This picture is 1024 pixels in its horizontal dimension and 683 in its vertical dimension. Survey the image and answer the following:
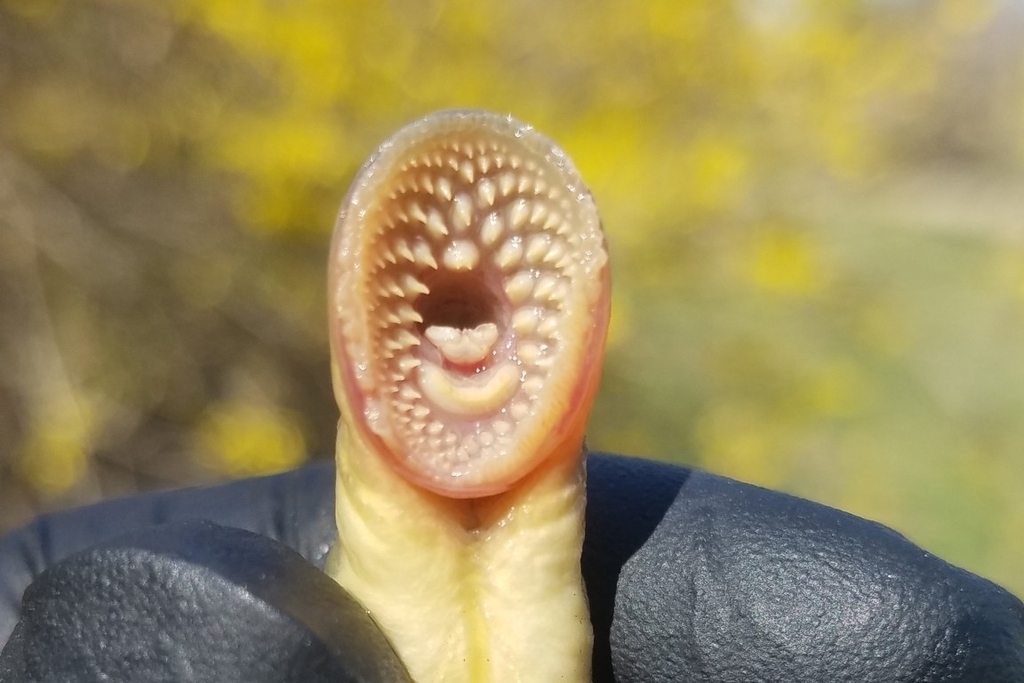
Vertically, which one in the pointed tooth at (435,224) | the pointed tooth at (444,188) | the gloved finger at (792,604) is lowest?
the gloved finger at (792,604)

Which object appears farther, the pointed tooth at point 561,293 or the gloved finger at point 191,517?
the gloved finger at point 191,517

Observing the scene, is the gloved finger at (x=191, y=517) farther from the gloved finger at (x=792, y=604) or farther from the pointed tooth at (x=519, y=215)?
the pointed tooth at (x=519, y=215)

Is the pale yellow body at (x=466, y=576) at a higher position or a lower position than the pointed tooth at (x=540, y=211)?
lower

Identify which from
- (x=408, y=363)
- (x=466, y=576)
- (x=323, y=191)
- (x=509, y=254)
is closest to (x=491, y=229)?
(x=509, y=254)

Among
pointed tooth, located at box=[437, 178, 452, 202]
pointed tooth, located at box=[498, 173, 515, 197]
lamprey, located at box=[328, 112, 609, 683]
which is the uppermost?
pointed tooth, located at box=[498, 173, 515, 197]

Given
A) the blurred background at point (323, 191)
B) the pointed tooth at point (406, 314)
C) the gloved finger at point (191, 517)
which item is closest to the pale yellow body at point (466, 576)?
the pointed tooth at point (406, 314)

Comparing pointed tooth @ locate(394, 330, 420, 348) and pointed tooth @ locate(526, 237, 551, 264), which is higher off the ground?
pointed tooth @ locate(526, 237, 551, 264)

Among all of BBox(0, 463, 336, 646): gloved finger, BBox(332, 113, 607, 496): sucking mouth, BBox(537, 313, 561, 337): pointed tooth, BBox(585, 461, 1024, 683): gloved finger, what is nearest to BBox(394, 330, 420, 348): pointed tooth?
BBox(332, 113, 607, 496): sucking mouth

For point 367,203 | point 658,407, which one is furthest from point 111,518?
point 658,407

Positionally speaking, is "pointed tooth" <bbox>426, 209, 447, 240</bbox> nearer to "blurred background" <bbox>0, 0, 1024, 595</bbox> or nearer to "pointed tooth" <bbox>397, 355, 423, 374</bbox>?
"pointed tooth" <bbox>397, 355, 423, 374</bbox>
